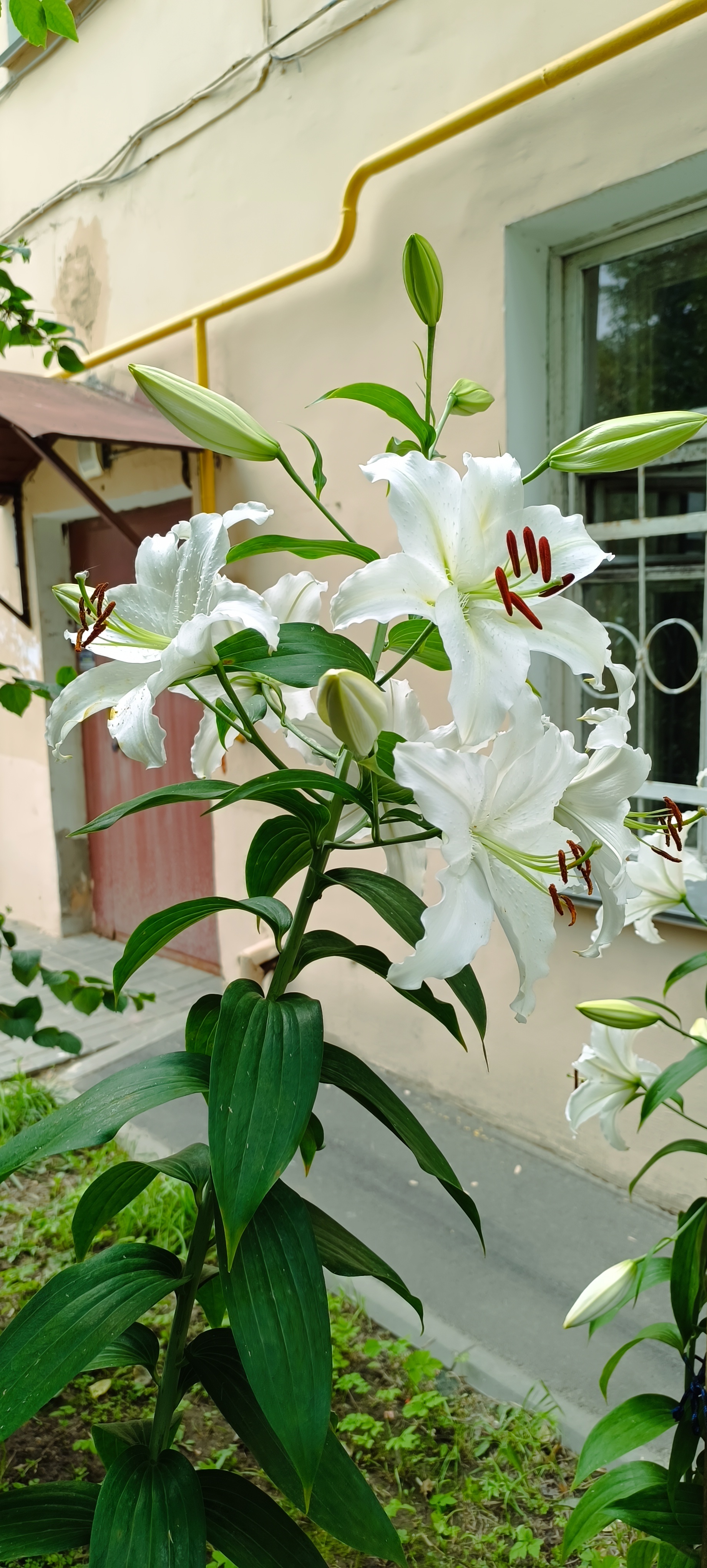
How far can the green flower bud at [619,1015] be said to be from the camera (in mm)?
1033

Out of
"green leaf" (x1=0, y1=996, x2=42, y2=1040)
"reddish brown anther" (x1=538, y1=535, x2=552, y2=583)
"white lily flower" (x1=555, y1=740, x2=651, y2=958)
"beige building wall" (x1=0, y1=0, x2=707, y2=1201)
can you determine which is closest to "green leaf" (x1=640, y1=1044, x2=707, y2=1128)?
"white lily flower" (x1=555, y1=740, x2=651, y2=958)

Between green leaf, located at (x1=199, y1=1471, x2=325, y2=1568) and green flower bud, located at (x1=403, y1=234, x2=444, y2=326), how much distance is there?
1.03 meters

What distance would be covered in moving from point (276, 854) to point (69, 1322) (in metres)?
0.41

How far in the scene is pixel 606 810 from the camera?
668 millimetres

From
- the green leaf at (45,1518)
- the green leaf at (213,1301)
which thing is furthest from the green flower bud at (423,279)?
the green leaf at (45,1518)

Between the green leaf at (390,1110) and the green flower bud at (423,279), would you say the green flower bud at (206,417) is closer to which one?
the green flower bud at (423,279)

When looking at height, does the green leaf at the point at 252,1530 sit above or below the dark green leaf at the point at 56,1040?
below

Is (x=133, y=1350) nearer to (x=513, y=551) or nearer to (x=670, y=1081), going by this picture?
(x=670, y=1081)

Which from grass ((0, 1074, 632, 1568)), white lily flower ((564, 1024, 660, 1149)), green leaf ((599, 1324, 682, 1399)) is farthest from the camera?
grass ((0, 1074, 632, 1568))

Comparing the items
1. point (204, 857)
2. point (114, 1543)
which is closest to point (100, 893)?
point (204, 857)

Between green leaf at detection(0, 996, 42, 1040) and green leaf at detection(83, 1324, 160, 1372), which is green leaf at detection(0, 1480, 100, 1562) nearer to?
green leaf at detection(83, 1324, 160, 1372)

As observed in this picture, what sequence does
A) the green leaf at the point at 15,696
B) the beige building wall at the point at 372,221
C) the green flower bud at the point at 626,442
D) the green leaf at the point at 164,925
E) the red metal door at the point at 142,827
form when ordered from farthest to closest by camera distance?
1. the red metal door at the point at 142,827
2. the beige building wall at the point at 372,221
3. the green leaf at the point at 15,696
4. the green leaf at the point at 164,925
5. the green flower bud at the point at 626,442

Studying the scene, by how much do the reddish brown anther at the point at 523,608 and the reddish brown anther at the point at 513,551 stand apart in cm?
3

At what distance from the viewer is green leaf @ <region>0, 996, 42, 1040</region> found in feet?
5.11
